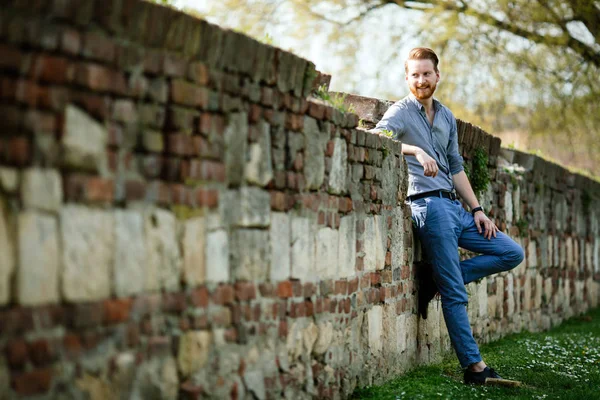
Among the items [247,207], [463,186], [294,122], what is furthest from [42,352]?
[463,186]

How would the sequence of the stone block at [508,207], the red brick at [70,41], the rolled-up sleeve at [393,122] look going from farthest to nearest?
the stone block at [508,207]
the rolled-up sleeve at [393,122]
the red brick at [70,41]

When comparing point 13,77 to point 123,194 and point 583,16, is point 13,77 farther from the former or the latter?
point 583,16

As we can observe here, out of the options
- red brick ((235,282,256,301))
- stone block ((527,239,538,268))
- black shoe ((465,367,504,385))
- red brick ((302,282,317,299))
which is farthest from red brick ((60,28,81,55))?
stone block ((527,239,538,268))

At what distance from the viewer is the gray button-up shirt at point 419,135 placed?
19.6ft

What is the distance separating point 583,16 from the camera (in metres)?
13.6

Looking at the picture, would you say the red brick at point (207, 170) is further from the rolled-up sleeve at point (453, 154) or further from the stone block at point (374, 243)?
the rolled-up sleeve at point (453, 154)

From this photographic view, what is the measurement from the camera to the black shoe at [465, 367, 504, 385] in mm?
5570

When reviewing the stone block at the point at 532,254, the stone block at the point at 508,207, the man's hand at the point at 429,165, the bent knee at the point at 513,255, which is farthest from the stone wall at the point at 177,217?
the stone block at the point at 532,254

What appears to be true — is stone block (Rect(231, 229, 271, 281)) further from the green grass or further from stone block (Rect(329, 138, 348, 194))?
the green grass

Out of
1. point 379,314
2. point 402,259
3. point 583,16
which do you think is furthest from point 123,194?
point 583,16

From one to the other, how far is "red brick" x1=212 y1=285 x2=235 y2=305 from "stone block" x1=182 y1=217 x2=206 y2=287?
0.12 meters

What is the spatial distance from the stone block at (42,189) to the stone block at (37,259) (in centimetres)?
3

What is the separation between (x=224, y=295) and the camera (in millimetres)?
3662

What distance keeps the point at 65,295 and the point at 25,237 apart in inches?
10.2
